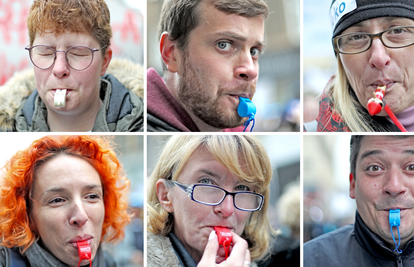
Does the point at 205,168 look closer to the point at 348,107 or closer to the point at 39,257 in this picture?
the point at 348,107

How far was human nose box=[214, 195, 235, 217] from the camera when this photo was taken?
2.13 meters

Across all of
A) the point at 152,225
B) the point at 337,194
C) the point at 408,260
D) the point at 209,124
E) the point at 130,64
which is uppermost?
the point at 130,64

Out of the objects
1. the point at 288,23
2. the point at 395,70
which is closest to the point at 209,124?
the point at 288,23

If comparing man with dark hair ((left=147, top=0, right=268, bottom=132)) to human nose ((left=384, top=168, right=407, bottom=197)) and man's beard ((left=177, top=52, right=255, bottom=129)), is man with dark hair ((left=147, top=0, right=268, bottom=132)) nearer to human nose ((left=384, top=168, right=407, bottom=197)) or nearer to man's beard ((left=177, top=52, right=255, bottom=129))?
man's beard ((left=177, top=52, right=255, bottom=129))

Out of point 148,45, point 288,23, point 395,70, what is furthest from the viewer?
point 288,23

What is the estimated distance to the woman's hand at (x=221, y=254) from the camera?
6.68 ft

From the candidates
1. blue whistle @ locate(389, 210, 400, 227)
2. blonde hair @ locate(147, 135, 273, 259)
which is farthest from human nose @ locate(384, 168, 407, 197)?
blonde hair @ locate(147, 135, 273, 259)

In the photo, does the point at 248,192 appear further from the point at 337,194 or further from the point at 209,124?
the point at 337,194

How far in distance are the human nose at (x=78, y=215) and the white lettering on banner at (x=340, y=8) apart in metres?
1.73

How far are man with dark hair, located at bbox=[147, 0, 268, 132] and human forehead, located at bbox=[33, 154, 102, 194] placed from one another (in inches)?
19.0

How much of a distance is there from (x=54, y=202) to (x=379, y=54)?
75.1 inches

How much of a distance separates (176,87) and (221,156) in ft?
1.52

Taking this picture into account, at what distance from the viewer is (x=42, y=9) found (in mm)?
2143

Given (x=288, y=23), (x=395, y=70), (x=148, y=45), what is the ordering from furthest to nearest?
(x=288, y=23) → (x=148, y=45) → (x=395, y=70)
